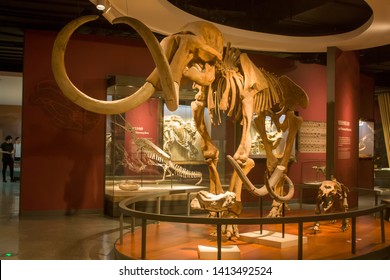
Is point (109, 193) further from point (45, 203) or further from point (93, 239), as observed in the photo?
point (93, 239)

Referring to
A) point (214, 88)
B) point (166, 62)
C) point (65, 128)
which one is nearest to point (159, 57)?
point (166, 62)

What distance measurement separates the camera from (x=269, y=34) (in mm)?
9047

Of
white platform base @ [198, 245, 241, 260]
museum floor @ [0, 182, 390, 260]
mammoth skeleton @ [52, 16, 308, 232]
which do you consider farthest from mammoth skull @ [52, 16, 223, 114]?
museum floor @ [0, 182, 390, 260]

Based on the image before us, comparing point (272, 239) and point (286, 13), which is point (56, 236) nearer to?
point (272, 239)

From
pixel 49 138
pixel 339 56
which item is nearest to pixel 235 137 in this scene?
pixel 339 56

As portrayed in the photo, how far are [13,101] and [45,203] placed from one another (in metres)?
10.9

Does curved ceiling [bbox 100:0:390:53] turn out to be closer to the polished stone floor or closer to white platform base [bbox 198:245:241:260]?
the polished stone floor

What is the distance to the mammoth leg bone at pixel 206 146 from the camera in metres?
5.86

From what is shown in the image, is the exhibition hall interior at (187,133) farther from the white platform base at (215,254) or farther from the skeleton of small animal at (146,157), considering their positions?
the white platform base at (215,254)

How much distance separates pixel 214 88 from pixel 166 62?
242 cm

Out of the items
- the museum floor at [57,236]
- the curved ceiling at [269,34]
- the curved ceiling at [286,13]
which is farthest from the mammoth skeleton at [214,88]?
the curved ceiling at [286,13]

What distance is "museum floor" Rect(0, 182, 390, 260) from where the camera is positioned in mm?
5812

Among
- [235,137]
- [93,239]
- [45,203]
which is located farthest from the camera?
[235,137]

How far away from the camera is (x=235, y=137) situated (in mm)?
10828
